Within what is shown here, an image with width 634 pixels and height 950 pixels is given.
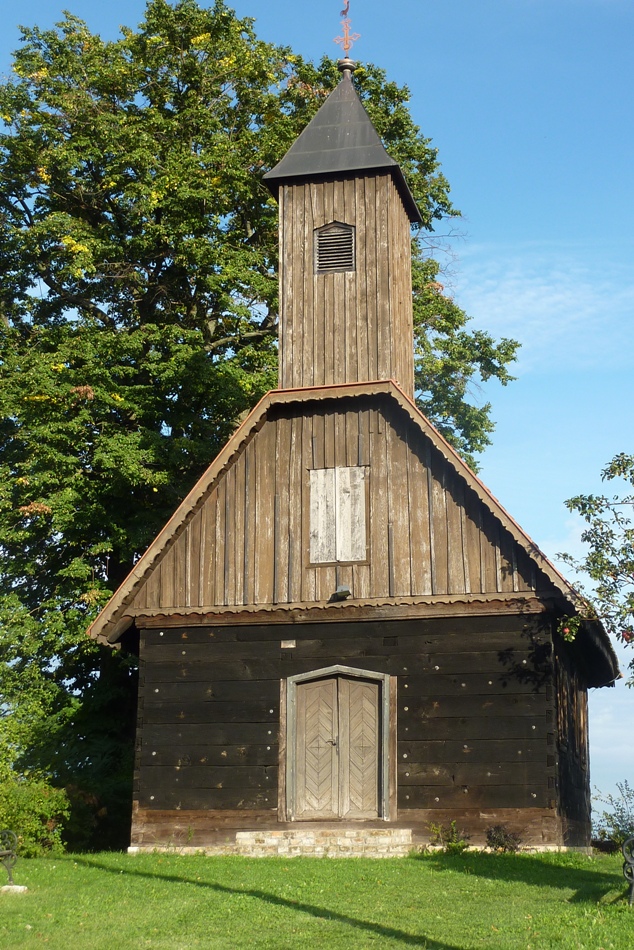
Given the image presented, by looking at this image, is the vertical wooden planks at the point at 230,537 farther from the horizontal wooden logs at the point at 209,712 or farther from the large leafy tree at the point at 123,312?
the large leafy tree at the point at 123,312

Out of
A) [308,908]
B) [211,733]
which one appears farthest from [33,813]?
[308,908]

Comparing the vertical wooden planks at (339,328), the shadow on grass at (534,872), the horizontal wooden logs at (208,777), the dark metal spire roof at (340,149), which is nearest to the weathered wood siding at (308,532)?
the vertical wooden planks at (339,328)

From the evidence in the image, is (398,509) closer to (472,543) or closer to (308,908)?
(472,543)

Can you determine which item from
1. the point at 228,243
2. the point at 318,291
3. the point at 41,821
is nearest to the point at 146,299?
the point at 228,243

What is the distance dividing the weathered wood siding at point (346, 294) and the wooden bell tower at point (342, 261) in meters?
0.02

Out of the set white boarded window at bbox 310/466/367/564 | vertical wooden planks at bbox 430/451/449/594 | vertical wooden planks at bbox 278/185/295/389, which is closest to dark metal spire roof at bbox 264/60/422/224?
vertical wooden planks at bbox 278/185/295/389

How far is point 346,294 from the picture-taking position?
20.5m

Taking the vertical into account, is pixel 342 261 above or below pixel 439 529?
above

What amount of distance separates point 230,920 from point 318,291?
1186 centimetres

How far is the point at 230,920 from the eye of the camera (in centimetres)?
1194

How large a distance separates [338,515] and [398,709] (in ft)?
10.8

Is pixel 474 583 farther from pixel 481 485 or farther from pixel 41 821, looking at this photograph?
pixel 41 821

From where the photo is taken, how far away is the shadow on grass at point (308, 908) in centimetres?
1069

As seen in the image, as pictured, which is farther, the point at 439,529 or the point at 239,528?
the point at 239,528
